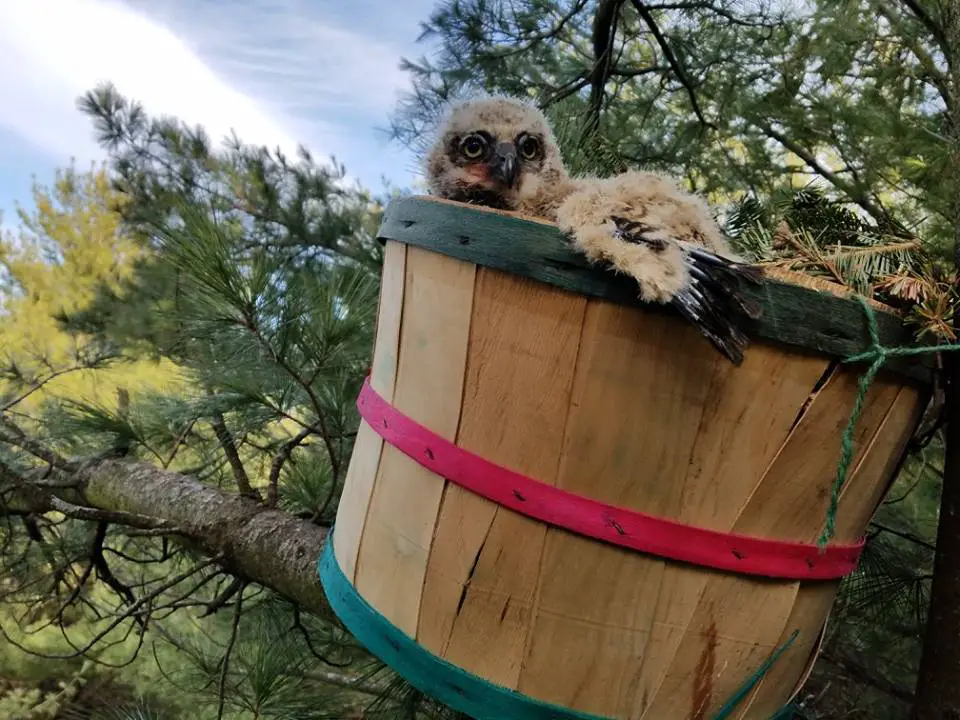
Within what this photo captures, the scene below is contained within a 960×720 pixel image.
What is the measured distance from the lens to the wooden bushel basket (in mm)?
576

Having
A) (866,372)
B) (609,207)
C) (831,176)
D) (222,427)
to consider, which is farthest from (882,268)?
(222,427)

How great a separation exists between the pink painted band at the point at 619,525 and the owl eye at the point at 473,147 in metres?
0.58

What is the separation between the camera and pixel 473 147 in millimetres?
1078

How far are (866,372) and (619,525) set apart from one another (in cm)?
26

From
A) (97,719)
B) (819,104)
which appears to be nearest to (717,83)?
(819,104)

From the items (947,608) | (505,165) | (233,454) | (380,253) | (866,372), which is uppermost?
(505,165)

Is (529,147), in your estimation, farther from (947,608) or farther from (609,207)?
(947,608)

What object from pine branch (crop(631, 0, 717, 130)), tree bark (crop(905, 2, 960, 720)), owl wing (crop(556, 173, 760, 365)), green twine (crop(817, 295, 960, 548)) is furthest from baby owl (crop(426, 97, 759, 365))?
pine branch (crop(631, 0, 717, 130))

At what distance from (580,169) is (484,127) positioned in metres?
0.27

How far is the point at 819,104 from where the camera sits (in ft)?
5.32

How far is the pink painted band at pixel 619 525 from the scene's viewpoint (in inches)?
23.6

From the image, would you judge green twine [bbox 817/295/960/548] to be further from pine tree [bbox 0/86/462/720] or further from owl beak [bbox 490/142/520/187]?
pine tree [bbox 0/86/462/720]

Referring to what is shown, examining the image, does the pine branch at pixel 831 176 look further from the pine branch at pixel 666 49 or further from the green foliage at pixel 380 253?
the pine branch at pixel 666 49

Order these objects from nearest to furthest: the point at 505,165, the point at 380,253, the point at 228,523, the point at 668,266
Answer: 1. the point at 668,266
2. the point at 505,165
3. the point at 228,523
4. the point at 380,253
